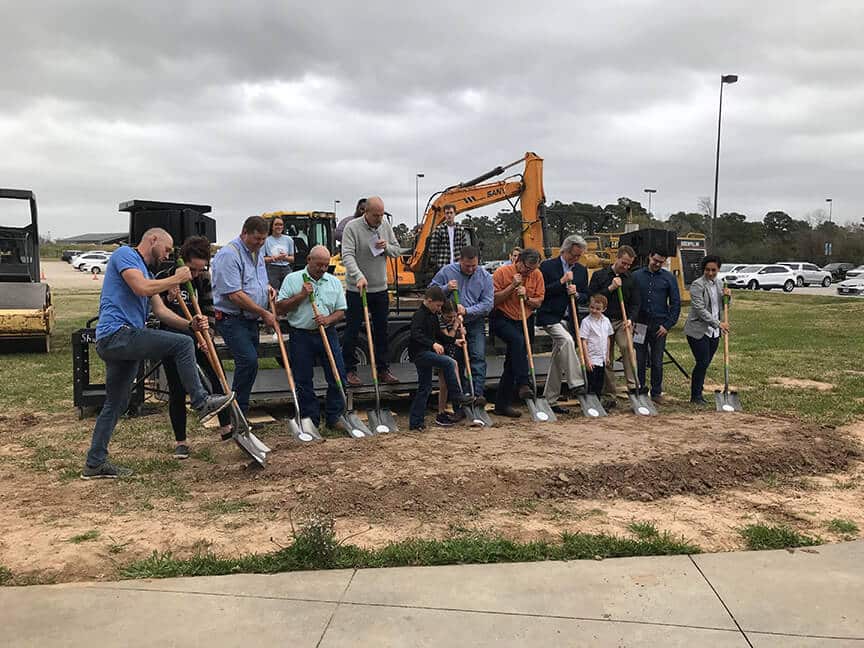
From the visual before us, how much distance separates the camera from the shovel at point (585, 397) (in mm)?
7727

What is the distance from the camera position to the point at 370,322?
7.91m

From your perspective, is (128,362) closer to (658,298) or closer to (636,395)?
(636,395)

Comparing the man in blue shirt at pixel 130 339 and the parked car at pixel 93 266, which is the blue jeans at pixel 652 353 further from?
the parked car at pixel 93 266

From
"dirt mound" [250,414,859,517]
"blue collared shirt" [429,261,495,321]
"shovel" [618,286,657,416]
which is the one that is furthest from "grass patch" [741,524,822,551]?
"blue collared shirt" [429,261,495,321]

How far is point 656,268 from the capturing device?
8.20m

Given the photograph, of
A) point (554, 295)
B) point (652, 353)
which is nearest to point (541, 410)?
point (554, 295)

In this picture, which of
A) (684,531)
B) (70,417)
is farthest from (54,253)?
(684,531)

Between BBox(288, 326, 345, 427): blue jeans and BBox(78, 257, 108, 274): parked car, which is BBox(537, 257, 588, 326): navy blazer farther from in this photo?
BBox(78, 257, 108, 274): parked car

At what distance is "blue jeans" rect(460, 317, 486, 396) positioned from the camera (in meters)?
7.52

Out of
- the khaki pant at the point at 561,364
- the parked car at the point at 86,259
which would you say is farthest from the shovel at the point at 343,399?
the parked car at the point at 86,259

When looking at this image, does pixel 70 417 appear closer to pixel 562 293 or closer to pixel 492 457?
pixel 492 457

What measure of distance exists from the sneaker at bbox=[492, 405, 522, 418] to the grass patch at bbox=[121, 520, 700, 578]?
357 cm

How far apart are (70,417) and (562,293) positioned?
18.2 feet

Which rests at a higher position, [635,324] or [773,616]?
[635,324]
